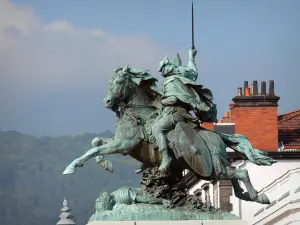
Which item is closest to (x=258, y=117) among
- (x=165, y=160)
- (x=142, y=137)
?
(x=142, y=137)

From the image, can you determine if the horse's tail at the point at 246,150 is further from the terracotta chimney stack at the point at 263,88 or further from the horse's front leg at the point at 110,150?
the terracotta chimney stack at the point at 263,88

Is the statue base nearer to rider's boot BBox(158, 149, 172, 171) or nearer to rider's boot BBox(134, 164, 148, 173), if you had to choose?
rider's boot BBox(158, 149, 172, 171)

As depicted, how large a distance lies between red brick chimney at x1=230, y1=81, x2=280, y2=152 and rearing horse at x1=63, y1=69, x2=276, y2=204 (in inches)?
1360

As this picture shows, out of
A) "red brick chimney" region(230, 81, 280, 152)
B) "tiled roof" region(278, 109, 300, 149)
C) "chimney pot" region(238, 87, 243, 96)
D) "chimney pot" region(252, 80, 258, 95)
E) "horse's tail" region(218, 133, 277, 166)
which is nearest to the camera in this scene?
"horse's tail" region(218, 133, 277, 166)

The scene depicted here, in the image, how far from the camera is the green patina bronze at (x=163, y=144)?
2698 centimetres

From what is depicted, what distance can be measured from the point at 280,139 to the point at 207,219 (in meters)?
38.5

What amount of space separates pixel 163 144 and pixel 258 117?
3640 cm

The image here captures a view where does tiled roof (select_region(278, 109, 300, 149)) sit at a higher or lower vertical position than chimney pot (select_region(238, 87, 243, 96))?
lower

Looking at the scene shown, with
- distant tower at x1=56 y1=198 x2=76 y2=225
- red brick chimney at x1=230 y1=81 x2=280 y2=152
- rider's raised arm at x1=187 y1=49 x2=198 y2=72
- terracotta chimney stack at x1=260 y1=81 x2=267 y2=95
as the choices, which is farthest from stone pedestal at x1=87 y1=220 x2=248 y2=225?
terracotta chimney stack at x1=260 y1=81 x2=267 y2=95

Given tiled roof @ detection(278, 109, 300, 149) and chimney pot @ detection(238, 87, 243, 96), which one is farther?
chimney pot @ detection(238, 87, 243, 96)

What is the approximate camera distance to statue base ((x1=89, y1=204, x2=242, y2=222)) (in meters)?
26.6

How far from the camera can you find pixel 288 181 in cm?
4562

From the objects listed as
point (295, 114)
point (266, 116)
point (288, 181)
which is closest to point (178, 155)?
point (288, 181)

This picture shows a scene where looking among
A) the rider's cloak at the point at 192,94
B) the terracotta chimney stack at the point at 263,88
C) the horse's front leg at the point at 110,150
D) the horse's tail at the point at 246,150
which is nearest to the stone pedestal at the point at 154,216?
the horse's front leg at the point at 110,150
